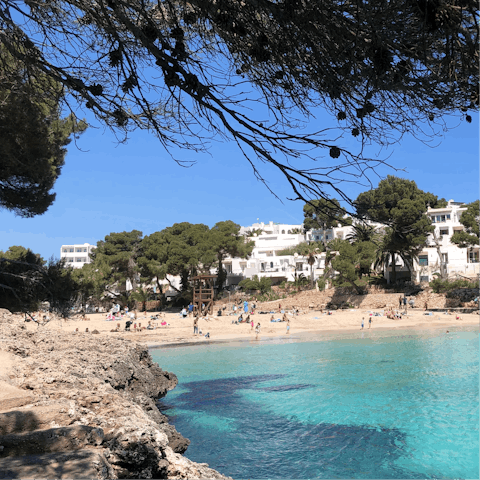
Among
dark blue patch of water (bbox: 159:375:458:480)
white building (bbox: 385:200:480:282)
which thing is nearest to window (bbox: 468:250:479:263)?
white building (bbox: 385:200:480:282)

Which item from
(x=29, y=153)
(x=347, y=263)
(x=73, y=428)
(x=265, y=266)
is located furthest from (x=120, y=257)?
(x=73, y=428)

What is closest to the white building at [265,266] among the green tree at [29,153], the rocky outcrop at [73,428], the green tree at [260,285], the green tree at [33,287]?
the green tree at [260,285]

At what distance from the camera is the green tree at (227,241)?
45562mm

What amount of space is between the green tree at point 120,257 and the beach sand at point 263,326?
1360 centimetres

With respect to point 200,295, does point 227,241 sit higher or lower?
higher

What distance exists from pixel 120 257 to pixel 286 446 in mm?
43294

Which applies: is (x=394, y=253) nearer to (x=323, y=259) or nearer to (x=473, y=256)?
(x=473, y=256)

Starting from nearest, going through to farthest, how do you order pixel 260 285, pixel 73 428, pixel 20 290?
1. pixel 73 428
2. pixel 20 290
3. pixel 260 285

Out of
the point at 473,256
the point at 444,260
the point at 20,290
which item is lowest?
the point at 20,290

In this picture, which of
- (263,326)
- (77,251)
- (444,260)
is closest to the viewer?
(263,326)

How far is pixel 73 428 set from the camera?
391 centimetres

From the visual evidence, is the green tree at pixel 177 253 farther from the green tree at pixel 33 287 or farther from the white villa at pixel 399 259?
the green tree at pixel 33 287

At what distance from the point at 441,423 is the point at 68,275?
971 cm

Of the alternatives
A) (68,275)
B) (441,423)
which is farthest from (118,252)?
(441,423)
